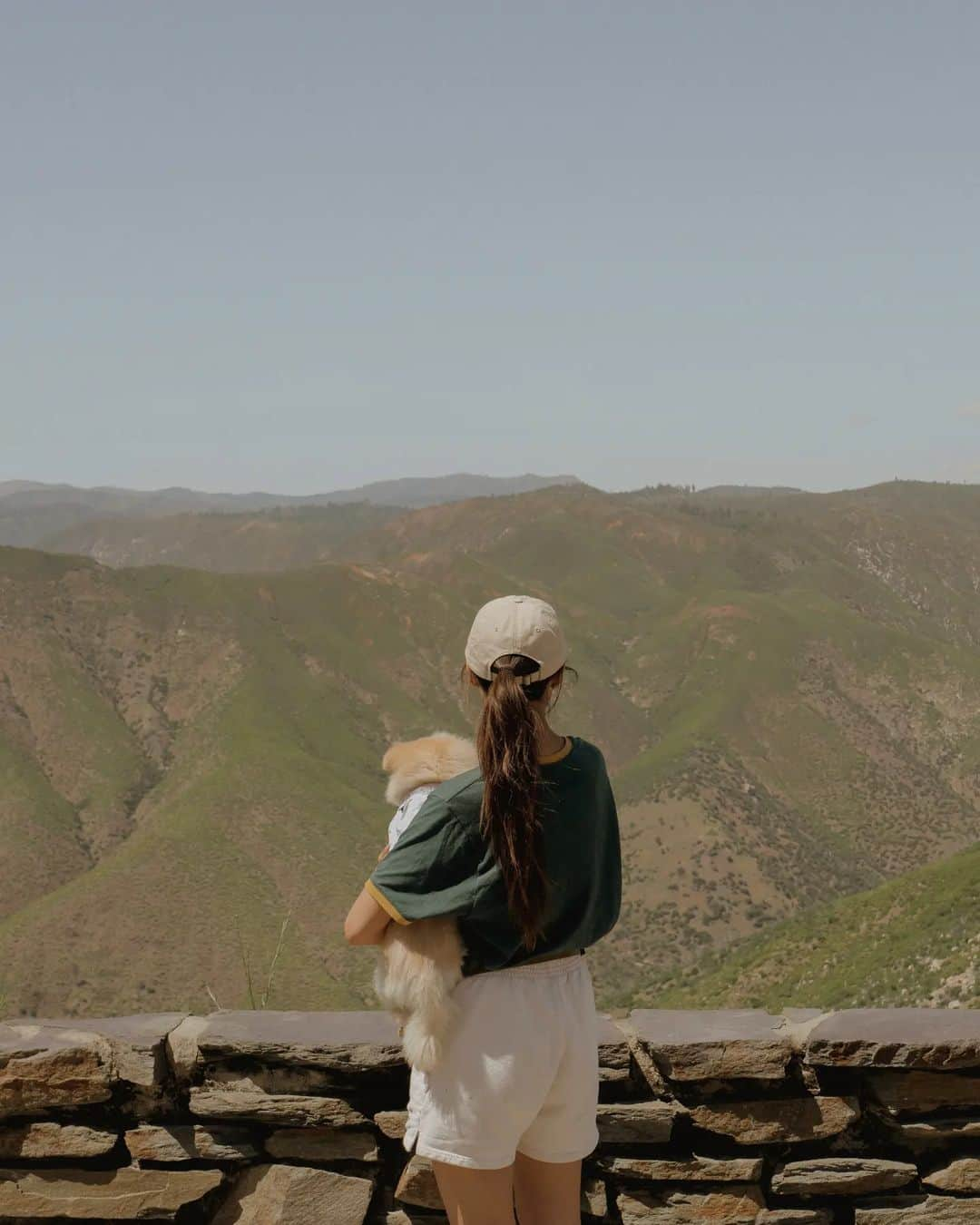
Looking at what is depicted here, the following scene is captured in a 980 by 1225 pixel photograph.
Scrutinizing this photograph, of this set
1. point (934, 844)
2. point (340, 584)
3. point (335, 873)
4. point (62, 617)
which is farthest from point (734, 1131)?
point (340, 584)

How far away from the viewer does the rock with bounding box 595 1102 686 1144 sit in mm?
3650

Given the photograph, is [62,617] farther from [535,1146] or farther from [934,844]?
[535,1146]

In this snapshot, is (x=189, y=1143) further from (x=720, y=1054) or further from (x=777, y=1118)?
(x=777, y=1118)

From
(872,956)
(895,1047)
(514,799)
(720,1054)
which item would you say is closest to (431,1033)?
(514,799)

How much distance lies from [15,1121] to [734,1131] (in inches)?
85.8

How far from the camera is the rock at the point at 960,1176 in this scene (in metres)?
3.70

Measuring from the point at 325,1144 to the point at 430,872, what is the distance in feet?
4.22

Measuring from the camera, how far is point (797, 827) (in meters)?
55.7

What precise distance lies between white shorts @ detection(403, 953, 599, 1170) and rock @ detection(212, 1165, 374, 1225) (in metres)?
0.79

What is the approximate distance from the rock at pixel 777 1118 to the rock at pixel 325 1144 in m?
0.98

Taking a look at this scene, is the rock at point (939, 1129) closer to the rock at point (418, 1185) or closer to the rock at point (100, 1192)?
the rock at point (418, 1185)

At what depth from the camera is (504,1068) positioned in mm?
2893

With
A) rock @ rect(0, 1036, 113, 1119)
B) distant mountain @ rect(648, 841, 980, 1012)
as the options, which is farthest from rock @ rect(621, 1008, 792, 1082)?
distant mountain @ rect(648, 841, 980, 1012)

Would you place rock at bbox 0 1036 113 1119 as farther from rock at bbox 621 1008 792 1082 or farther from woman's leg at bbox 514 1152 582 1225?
rock at bbox 621 1008 792 1082
